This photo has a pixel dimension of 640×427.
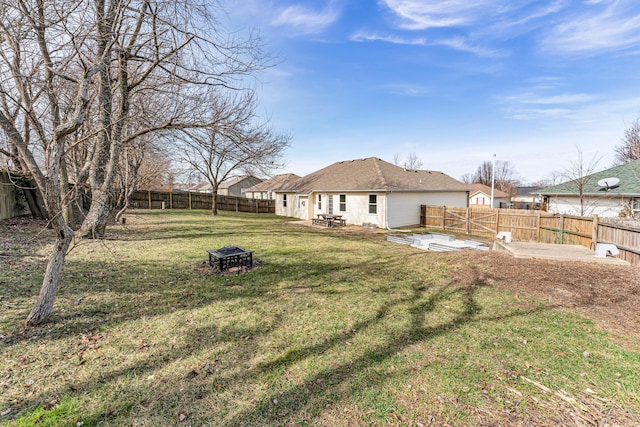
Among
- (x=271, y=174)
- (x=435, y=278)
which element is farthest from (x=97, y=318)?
(x=271, y=174)

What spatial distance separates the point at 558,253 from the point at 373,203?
9739 millimetres

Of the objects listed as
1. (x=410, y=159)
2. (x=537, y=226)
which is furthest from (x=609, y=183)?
(x=410, y=159)

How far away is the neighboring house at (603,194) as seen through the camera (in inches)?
551

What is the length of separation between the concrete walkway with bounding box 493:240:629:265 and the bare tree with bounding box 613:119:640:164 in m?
21.4

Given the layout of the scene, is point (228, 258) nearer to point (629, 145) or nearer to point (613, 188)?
point (613, 188)

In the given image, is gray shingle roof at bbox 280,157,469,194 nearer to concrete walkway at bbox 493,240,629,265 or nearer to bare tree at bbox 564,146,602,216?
bare tree at bbox 564,146,602,216

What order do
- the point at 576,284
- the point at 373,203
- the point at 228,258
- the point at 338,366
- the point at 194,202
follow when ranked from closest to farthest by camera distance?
the point at 338,366, the point at 576,284, the point at 228,258, the point at 373,203, the point at 194,202

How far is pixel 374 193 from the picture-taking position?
17.1 m

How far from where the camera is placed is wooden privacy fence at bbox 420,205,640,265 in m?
7.88

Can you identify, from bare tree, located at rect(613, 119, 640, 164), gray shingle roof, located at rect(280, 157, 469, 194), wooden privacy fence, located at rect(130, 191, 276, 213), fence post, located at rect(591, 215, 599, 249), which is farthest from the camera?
wooden privacy fence, located at rect(130, 191, 276, 213)

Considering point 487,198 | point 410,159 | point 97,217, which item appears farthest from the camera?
point 410,159

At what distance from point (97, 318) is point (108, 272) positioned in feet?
8.44

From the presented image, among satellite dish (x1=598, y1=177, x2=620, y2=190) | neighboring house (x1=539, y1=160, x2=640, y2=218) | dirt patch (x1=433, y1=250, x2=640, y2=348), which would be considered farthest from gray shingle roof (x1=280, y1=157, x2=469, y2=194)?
dirt patch (x1=433, y1=250, x2=640, y2=348)

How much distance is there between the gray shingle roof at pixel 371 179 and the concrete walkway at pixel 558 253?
7.79 metres
